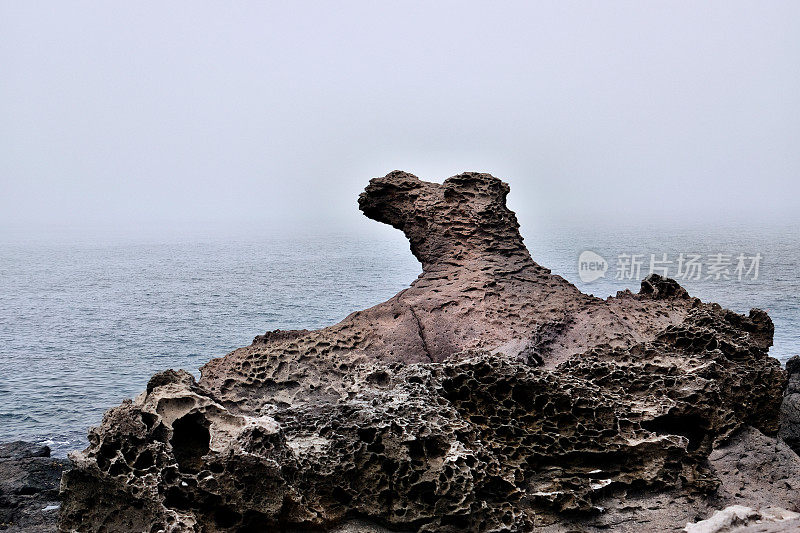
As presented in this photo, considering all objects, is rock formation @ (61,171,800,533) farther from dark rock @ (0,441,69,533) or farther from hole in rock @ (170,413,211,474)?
dark rock @ (0,441,69,533)

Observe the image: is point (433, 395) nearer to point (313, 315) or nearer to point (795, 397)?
point (795, 397)

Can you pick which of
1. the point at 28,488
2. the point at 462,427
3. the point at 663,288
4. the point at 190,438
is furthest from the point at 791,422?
the point at 28,488

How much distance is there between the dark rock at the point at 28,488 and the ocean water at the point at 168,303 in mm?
1947

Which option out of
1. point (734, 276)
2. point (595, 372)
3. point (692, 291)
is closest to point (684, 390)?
point (595, 372)

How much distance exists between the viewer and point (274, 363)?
5.82 m

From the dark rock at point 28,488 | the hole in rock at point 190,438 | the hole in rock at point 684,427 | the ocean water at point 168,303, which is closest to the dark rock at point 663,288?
the hole in rock at point 684,427

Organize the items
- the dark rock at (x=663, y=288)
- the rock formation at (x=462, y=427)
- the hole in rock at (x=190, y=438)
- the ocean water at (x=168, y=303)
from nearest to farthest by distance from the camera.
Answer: the rock formation at (x=462, y=427) < the hole in rock at (x=190, y=438) < the dark rock at (x=663, y=288) < the ocean water at (x=168, y=303)

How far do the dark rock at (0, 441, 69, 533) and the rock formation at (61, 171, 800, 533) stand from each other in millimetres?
2311

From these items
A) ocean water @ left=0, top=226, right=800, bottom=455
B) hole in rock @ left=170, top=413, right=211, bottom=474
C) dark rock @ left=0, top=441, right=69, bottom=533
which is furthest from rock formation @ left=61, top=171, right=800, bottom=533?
ocean water @ left=0, top=226, right=800, bottom=455

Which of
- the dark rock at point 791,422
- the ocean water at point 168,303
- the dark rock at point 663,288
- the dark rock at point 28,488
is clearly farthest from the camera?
the ocean water at point 168,303

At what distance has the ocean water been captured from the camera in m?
12.8

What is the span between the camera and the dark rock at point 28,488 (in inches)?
247

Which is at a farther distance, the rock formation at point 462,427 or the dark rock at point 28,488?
the dark rock at point 28,488

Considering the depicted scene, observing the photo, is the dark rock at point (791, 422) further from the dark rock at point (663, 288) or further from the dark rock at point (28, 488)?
the dark rock at point (28, 488)
